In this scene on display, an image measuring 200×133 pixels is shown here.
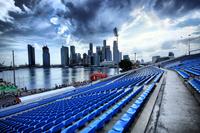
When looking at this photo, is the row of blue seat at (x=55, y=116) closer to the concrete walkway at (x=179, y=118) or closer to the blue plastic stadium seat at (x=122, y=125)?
the blue plastic stadium seat at (x=122, y=125)

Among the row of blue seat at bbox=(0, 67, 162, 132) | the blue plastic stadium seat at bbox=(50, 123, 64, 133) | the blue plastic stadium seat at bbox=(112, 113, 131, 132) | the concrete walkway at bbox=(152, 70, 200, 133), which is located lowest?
the row of blue seat at bbox=(0, 67, 162, 132)

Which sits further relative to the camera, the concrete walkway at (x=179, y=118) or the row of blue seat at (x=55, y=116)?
the row of blue seat at (x=55, y=116)

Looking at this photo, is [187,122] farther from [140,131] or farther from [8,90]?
[8,90]

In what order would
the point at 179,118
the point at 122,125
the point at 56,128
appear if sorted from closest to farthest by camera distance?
the point at 122,125 → the point at 56,128 → the point at 179,118

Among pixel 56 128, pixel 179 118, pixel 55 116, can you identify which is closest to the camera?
pixel 56 128

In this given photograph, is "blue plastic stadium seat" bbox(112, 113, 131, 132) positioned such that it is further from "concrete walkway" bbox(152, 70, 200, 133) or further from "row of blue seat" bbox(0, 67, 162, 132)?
"row of blue seat" bbox(0, 67, 162, 132)

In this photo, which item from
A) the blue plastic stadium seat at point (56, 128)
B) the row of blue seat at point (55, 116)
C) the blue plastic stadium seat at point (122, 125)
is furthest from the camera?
the row of blue seat at point (55, 116)

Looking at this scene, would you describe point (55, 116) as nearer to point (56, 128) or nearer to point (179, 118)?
point (56, 128)

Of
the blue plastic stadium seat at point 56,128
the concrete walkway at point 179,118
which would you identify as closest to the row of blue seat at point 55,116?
the blue plastic stadium seat at point 56,128

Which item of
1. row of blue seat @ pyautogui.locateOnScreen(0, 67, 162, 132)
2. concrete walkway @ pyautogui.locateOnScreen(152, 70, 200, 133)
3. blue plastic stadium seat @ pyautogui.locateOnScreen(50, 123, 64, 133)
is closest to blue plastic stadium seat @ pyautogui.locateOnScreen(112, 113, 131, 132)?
concrete walkway @ pyautogui.locateOnScreen(152, 70, 200, 133)

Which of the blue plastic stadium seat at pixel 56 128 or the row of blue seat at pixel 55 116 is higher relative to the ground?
the blue plastic stadium seat at pixel 56 128

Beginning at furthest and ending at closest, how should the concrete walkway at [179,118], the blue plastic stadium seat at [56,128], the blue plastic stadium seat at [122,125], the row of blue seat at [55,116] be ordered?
1. the row of blue seat at [55,116]
2. the blue plastic stadium seat at [56,128]
3. the concrete walkway at [179,118]
4. the blue plastic stadium seat at [122,125]

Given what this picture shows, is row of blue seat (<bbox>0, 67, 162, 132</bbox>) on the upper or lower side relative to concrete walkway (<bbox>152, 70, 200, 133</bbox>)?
lower

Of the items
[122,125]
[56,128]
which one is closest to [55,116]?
[56,128]
